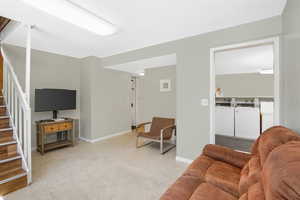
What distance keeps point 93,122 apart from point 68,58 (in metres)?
1.91

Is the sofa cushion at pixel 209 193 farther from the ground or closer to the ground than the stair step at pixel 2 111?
closer to the ground

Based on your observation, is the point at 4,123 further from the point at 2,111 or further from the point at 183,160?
the point at 183,160

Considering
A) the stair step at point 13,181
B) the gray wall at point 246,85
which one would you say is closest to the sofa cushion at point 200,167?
the stair step at point 13,181

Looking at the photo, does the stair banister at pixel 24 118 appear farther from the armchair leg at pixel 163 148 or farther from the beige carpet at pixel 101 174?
the armchair leg at pixel 163 148

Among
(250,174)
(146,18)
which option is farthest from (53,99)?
(250,174)

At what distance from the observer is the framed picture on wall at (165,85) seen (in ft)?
13.4

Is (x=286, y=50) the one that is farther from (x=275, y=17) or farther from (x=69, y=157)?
(x=69, y=157)

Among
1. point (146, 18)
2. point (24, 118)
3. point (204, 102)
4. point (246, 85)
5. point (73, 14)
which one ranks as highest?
point (146, 18)

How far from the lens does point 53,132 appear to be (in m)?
3.29

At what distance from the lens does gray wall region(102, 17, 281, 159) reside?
7.86 feet

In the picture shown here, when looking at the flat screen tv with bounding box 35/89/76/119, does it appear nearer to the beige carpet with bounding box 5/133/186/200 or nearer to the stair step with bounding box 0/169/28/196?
the beige carpet with bounding box 5/133/186/200

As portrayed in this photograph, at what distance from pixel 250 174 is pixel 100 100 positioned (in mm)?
3766

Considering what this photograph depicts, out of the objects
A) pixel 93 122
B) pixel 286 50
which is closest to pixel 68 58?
pixel 93 122

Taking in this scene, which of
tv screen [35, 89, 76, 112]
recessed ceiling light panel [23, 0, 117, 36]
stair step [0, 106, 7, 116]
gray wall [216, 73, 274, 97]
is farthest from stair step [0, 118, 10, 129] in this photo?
gray wall [216, 73, 274, 97]
